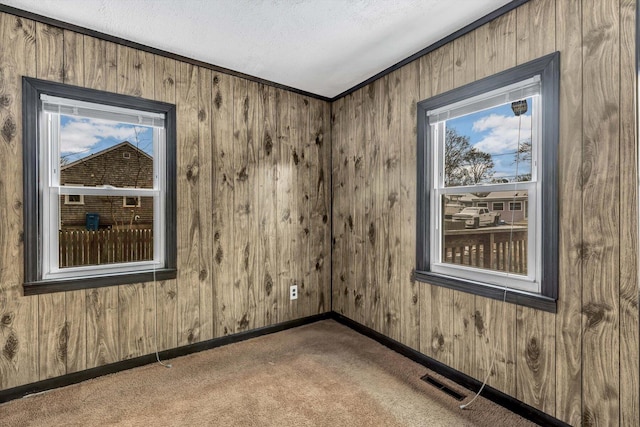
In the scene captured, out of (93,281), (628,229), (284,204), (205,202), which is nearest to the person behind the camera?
(628,229)

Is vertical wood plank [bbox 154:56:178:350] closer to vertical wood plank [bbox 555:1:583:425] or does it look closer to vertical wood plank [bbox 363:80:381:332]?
vertical wood plank [bbox 363:80:381:332]

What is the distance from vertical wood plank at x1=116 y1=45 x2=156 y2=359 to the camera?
240 cm

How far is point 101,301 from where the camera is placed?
2330 millimetres

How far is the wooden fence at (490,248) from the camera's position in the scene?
201 cm

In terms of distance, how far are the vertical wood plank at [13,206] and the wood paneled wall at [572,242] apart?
2740mm

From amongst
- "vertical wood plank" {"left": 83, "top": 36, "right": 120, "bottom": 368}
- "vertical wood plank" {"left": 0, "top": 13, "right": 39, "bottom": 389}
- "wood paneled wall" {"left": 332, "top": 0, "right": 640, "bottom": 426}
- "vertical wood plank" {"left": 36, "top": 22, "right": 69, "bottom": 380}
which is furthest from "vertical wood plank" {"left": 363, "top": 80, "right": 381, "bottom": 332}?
"vertical wood plank" {"left": 0, "top": 13, "right": 39, "bottom": 389}

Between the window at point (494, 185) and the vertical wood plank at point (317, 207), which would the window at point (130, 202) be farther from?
the window at point (494, 185)

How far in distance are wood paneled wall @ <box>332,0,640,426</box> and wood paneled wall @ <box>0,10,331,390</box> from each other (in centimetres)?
117

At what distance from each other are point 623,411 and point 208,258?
2821 mm

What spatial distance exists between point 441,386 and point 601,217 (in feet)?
4.80

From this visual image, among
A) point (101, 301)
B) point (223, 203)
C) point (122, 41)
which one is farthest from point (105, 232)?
point (122, 41)

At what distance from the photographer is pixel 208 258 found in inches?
110

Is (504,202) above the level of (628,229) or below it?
above

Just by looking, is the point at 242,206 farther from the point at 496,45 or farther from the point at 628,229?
the point at 628,229
